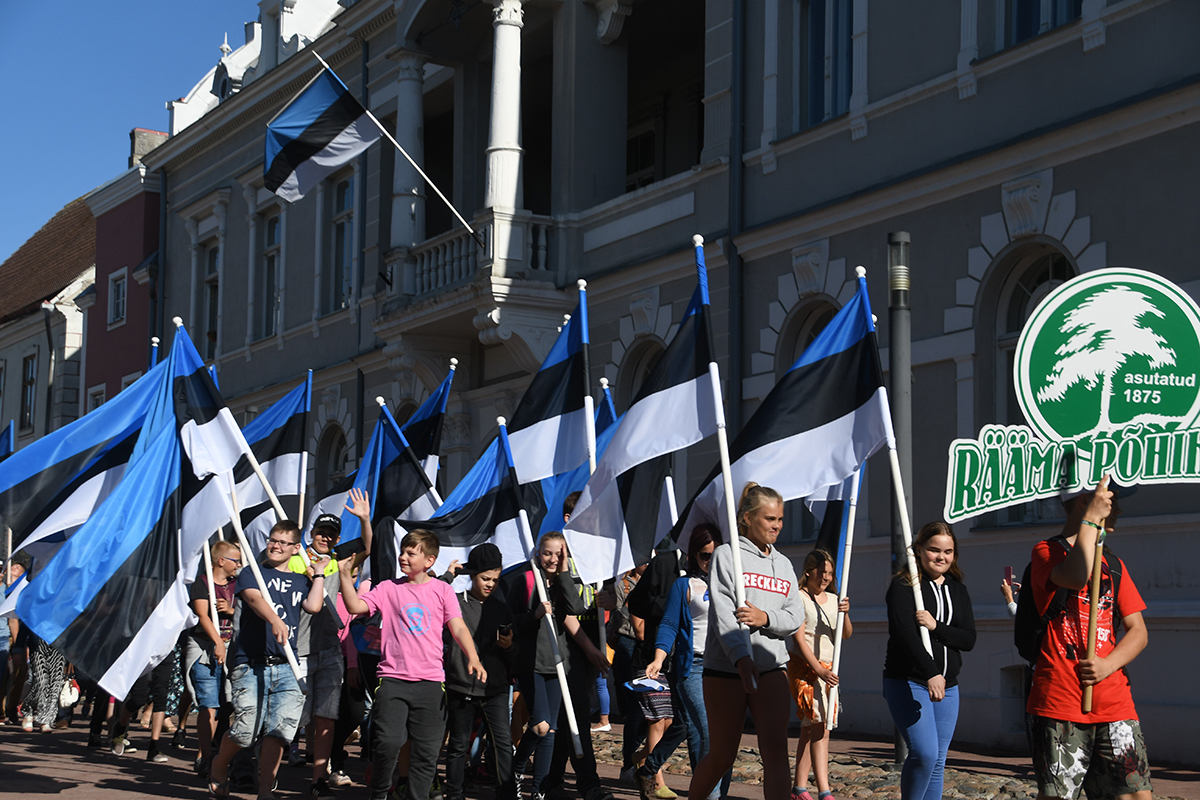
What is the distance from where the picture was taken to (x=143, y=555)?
34.1ft

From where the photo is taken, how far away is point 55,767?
12.3 metres

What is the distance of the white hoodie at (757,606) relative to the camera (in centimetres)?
740

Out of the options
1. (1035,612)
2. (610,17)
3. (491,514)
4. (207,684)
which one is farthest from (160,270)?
(1035,612)

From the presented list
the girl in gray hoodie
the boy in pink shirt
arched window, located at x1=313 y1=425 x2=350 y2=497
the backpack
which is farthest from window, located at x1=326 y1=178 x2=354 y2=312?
the backpack

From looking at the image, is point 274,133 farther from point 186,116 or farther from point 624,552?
point 186,116

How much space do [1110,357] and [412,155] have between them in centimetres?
1407

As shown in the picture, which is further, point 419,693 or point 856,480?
point 856,480

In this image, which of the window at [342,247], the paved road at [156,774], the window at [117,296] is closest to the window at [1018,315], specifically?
the paved road at [156,774]

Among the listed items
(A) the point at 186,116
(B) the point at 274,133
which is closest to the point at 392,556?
(B) the point at 274,133

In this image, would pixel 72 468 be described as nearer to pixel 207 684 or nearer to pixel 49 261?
pixel 207 684

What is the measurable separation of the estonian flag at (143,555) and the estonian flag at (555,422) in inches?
79.7

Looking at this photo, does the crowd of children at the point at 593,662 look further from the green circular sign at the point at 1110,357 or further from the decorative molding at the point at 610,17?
the decorative molding at the point at 610,17

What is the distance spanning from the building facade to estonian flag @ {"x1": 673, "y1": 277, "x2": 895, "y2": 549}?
13.0ft

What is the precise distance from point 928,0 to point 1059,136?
94.3 inches
